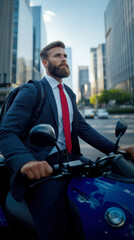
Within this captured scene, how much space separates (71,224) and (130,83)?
6917 centimetres

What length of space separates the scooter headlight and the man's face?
50.2 inches

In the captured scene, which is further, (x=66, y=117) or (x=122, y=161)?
(x=66, y=117)

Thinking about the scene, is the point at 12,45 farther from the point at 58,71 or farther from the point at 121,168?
the point at 121,168

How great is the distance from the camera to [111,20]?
80125mm

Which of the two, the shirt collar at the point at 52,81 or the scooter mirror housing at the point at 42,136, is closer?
the scooter mirror housing at the point at 42,136

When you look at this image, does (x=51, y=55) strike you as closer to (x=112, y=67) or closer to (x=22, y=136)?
(x=22, y=136)

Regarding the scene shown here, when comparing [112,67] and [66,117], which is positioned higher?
[112,67]

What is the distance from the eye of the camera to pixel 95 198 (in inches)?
34.4

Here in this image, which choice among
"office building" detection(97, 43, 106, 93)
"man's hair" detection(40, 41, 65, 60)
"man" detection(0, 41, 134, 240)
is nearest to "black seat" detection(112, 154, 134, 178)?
"man" detection(0, 41, 134, 240)

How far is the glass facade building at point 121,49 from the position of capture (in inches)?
2362

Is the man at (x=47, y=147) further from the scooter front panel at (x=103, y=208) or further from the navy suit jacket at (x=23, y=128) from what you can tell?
the scooter front panel at (x=103, y=208)

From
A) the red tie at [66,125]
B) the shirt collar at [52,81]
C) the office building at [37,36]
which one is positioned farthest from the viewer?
the office building at [37,36]

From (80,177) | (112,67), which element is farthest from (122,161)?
(112,67)

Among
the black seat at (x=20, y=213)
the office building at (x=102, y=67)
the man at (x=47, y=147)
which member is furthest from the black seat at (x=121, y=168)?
the office building at (x=102, y=67)
